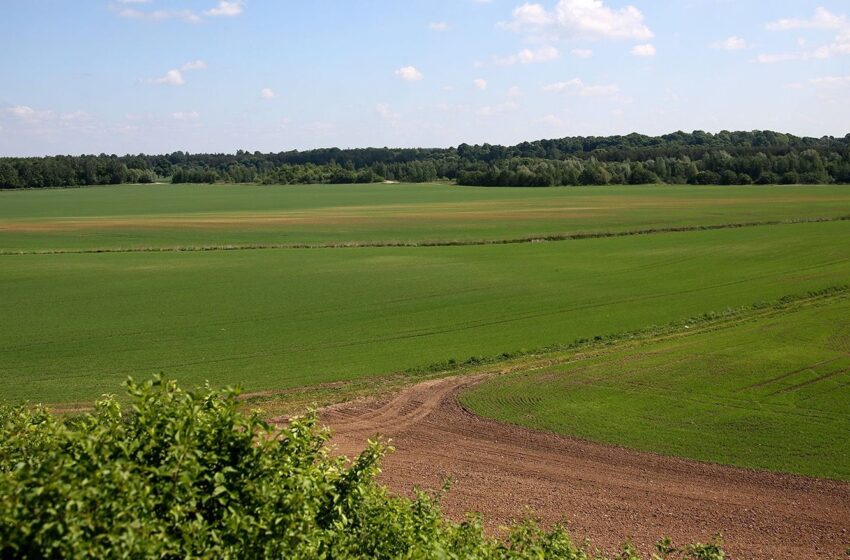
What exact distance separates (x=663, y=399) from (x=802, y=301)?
24332mm

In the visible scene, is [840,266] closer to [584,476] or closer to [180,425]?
[584,476]

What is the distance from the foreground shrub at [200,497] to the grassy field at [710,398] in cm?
1267

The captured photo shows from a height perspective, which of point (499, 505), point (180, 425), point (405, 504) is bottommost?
point (499, 505)

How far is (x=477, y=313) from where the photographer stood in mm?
46406

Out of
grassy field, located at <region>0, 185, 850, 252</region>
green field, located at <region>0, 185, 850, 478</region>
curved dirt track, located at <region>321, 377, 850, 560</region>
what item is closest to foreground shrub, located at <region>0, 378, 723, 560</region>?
curved dirt track, located at <region>321, 377, 850, 560</region>

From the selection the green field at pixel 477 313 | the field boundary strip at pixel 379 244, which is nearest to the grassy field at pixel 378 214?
the green field at pixel 477 313

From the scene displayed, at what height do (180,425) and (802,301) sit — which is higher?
(180,425)

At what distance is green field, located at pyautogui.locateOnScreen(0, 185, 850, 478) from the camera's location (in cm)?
2767

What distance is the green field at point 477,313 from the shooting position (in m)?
27.7

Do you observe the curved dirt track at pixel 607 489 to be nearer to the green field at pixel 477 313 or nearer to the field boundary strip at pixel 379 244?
the green field at pixel 477 313

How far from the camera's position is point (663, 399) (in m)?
28.6

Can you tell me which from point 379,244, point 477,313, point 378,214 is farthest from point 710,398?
point 378,214

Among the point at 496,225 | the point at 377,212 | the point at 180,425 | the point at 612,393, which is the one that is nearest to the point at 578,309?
the point at 612,393

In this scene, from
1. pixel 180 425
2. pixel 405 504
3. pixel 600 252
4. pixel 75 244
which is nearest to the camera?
pixel 180 425
